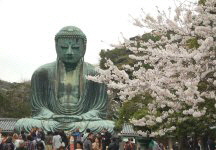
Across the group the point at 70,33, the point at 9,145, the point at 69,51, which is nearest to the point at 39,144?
the point at 9,145

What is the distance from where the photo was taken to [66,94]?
24.3 metres

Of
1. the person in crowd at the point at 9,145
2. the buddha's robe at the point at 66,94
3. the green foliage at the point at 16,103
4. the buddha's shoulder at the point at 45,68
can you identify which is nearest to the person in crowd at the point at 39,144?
the person in crowd at the point at 9,145

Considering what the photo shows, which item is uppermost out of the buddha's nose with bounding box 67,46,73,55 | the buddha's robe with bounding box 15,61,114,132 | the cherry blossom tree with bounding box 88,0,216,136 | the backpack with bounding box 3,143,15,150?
the buddha's nose with bounding box 67,46,73,55

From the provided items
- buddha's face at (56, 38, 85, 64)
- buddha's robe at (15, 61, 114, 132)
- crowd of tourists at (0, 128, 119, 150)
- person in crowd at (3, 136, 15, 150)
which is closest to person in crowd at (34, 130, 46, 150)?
crowd of tourists at (0, 128, 119, 150)

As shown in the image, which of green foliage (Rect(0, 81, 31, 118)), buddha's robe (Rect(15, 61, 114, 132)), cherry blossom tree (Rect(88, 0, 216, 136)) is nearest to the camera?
cherry blossom tree (Rect(88, 0, 216, 136))

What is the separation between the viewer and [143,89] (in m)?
9.35

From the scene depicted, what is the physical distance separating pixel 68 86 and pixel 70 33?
2.42 m

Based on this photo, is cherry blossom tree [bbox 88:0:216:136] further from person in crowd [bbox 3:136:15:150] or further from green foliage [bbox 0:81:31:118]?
green foliage [bbox 0:81:31:118]

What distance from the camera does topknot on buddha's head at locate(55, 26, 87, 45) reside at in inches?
950

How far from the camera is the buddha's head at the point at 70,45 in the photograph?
24031mm

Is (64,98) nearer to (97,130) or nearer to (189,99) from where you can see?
(97,130)

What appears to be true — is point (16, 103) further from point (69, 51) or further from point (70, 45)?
point (69, 51)

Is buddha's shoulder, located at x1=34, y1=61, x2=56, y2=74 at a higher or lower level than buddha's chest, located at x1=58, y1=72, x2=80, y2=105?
higher

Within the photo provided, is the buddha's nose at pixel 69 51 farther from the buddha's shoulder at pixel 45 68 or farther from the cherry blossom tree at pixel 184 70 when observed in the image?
the cherry blossom tree at pixel 184 70
